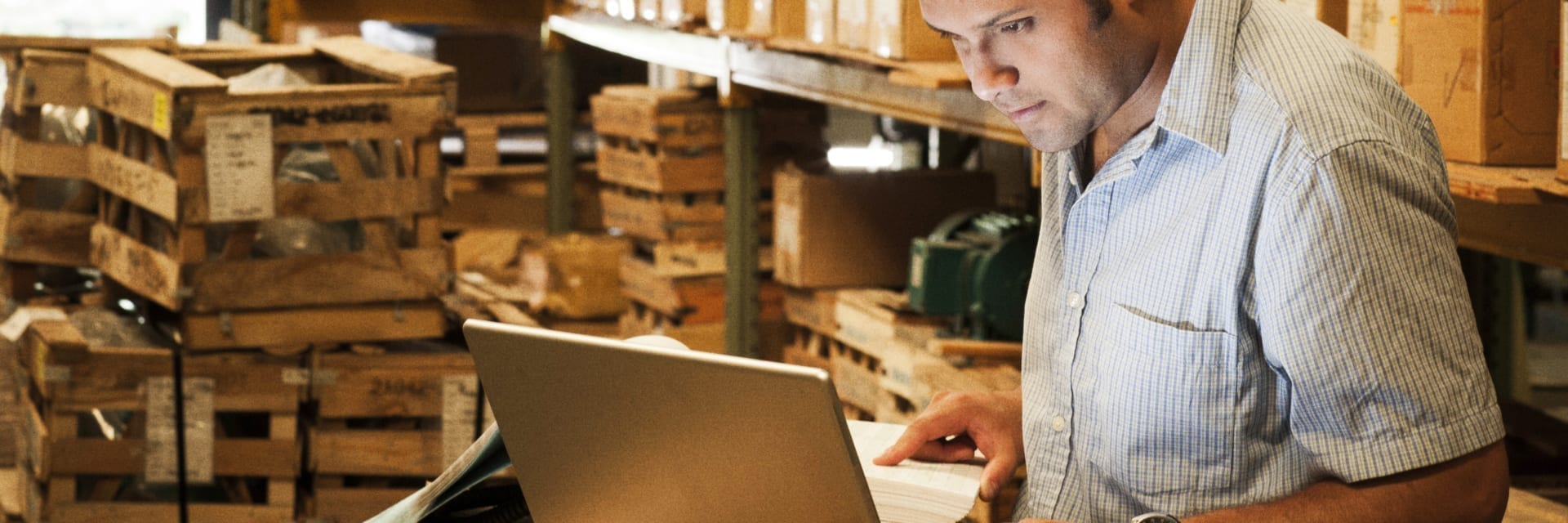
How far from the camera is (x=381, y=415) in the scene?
15.1ft

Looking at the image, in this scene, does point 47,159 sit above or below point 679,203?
above

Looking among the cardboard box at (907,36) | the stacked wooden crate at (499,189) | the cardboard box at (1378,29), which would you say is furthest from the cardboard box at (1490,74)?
the stacked wooden crate at (499,189)

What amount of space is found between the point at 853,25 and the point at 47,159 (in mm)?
2549

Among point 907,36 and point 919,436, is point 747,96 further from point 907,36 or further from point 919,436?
point 919,436

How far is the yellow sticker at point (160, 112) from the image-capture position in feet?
14.0

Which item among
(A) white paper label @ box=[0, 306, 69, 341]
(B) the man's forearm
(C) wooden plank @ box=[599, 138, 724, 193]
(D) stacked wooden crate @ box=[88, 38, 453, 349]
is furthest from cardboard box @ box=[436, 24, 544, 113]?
(B) the man's forearm

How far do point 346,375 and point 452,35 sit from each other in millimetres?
4970

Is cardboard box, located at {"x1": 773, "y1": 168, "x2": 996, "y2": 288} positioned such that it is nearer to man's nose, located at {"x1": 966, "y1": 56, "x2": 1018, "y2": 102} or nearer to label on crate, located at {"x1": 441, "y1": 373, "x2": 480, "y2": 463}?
label on crate, located at {"x1": 441, "y1": 373, "x2": 480, "y2": 463}

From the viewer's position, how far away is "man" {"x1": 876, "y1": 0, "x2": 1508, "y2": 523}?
144cm

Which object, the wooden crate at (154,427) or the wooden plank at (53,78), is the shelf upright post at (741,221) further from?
the wooden plank at (53,78)

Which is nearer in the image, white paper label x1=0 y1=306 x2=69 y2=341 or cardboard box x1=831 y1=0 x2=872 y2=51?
cardboard box x1=831 y1=0 x2=872 y2=51

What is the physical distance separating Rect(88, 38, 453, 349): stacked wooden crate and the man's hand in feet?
9.45

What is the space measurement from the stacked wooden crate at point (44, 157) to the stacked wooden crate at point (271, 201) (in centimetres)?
18

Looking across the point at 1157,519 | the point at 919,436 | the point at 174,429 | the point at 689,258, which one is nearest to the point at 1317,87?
the point at 1157,519
